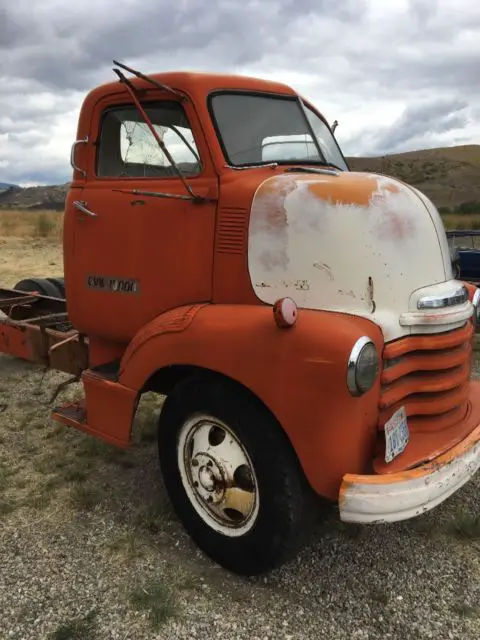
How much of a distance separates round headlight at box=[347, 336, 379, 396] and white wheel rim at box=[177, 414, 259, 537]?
2.15 ft

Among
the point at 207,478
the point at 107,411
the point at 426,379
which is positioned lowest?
the point at 207,478

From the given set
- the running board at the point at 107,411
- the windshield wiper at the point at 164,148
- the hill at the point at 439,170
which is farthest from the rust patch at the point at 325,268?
the hill at the point at 439,170

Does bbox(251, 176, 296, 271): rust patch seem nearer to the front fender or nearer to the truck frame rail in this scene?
the front fender

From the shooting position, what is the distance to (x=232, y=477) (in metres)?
2.91

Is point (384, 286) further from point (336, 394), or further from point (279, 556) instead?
point (279, 556)

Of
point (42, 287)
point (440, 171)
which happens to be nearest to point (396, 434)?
point (42, 287)

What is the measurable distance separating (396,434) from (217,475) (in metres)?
0.89

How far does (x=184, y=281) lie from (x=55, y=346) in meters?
1.66

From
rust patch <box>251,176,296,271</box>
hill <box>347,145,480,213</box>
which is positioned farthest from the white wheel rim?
hill <box>347,145,480,213</box>

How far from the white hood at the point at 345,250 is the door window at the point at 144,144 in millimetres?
627

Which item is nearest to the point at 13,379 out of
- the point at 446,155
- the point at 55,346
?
the point at 55,346

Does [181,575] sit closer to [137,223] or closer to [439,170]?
[137,223]

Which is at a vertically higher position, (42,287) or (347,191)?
(347,191)

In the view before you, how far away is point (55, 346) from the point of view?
446cm
